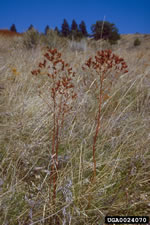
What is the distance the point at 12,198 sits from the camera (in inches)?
36.0

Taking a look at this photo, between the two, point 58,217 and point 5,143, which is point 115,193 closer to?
point 58,217

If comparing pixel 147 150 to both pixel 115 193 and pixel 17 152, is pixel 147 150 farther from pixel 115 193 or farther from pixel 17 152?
pixel 17 152

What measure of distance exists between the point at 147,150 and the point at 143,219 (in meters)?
0.45

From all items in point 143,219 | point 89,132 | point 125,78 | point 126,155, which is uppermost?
point 125,78

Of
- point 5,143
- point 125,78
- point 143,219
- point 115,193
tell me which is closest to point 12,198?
point 5,143

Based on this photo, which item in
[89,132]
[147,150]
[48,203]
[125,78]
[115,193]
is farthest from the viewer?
[125,78]

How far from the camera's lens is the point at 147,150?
1.18 m

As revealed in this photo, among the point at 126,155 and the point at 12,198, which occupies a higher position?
the point at 126,155

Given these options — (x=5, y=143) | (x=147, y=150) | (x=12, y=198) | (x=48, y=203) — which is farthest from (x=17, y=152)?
(x=147, y=150)

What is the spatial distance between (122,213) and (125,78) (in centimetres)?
198

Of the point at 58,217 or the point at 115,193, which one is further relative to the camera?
the point at 115,193

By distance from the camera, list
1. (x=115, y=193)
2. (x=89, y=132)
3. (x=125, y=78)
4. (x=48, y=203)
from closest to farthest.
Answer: (x=48, y=203) → (x=115, y=193) → (x=89, y=132) → (x=125, y=78)

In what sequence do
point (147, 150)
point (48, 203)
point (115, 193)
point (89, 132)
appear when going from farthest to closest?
point (89, 132) → point (147, 150) → point (115, 193) → point (48, 203)

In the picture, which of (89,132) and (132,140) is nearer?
(132,140)
